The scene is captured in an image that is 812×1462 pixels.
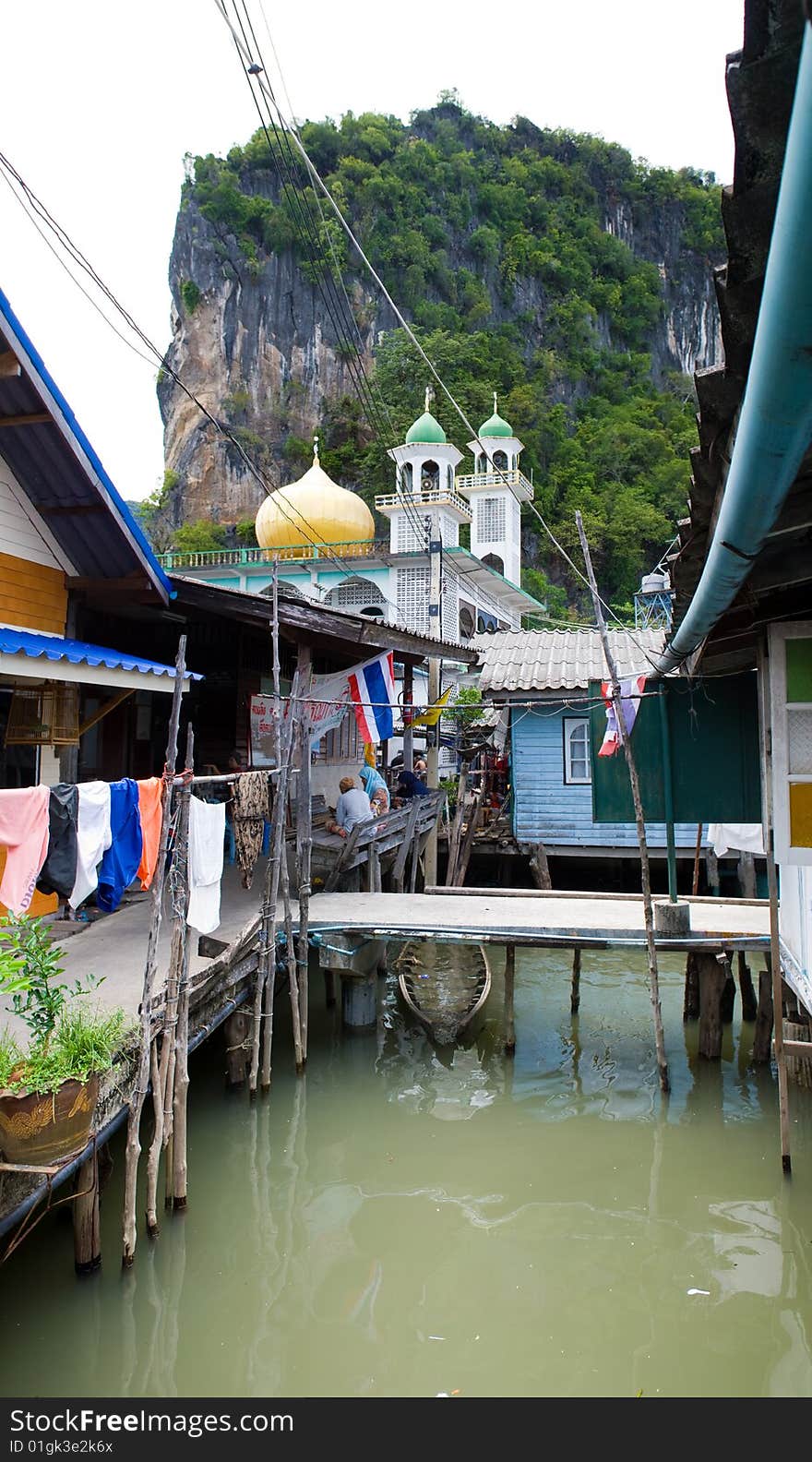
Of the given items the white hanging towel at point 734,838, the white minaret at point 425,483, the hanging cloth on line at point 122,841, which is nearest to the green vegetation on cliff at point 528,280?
the white minaret at point 425,483

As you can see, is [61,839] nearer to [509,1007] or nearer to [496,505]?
[509,1007]

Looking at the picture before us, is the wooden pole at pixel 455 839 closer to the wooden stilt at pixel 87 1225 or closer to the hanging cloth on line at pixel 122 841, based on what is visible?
the hanging cloth on line at pixel 122 841

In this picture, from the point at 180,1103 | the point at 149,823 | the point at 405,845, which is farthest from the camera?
the point at 405,845

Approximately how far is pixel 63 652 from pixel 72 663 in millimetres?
143

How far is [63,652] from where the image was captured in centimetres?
821

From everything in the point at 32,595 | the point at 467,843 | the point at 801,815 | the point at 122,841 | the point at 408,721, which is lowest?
the point at 467,843

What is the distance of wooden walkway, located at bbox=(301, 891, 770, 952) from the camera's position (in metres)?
9.06

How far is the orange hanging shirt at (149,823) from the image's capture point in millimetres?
6738

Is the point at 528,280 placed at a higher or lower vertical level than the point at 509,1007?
higher

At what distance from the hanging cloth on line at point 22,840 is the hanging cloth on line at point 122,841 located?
1.92ft

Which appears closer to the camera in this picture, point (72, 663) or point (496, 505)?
point (72, 663)

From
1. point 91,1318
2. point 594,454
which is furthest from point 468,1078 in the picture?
point 594,454

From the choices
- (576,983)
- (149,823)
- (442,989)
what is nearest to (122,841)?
(149,823)

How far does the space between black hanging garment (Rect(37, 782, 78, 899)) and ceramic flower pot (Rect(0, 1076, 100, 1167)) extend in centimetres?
186
